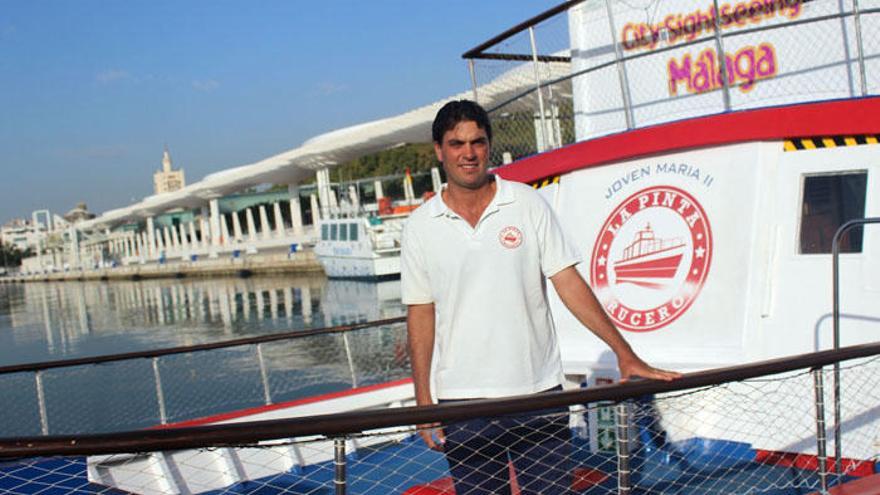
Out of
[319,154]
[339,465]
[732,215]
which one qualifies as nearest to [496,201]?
[339,465]

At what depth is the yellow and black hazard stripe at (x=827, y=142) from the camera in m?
5.30

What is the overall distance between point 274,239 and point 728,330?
6140 centimetres

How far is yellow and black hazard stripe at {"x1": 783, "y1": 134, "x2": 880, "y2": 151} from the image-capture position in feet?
17.4

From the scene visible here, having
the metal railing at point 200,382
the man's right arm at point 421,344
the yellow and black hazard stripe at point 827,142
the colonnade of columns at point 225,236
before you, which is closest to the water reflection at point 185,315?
the metal railing at point 200,382

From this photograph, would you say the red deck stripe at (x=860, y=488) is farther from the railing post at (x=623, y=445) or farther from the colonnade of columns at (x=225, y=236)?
the colonnade of columns at (x=225, y=236)

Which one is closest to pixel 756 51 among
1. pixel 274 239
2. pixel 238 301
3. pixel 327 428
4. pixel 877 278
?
pixel 877 278

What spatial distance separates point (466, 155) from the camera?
3133mm

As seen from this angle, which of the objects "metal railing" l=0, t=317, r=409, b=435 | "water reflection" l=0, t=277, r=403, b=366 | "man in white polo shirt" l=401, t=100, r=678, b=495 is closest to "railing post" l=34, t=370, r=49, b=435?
"man in white polo shirt" l=401, t=100, r=678, b=495

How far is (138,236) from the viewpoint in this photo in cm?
10438

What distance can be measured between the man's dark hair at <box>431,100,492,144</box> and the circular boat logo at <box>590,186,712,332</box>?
10.1 ft

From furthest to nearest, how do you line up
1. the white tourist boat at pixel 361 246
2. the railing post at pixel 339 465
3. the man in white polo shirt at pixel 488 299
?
the white tourist boat at pixel 361 246
the man in white polo shirt at pixel 488 299
the railing post at pixel 339 465

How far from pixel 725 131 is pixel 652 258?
1.01m

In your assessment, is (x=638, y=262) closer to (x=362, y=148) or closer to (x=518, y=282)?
(x=518, y=282)

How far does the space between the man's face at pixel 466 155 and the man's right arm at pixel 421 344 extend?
526 mm
